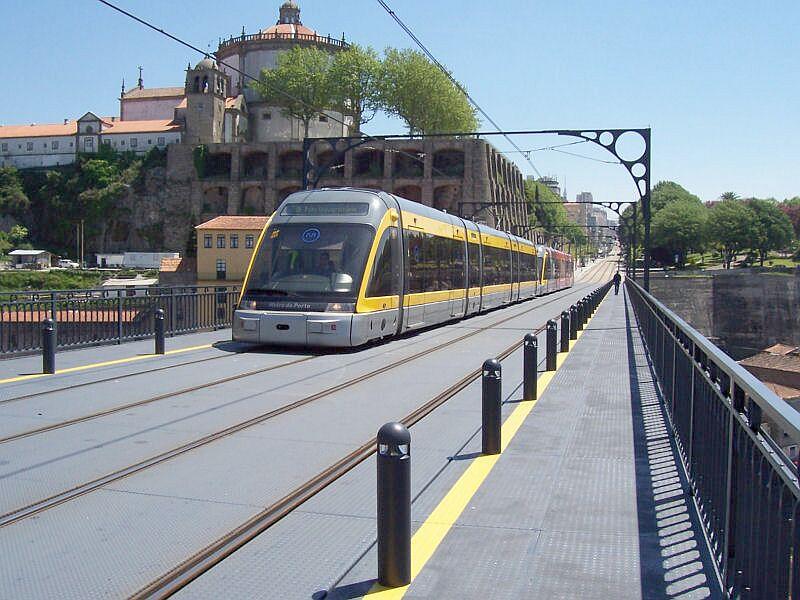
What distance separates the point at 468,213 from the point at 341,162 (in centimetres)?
1721

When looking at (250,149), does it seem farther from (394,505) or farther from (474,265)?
(394,505)

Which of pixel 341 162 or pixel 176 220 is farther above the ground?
pixel 341 162

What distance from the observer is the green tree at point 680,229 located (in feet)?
334

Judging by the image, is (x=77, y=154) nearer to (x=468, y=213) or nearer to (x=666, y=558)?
(x=468, y=213)

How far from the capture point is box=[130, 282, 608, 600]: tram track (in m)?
4.42

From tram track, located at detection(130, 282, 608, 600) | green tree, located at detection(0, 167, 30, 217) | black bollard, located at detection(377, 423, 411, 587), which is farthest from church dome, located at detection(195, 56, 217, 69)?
black bollard, located at detection(377, 423, 411, 587)

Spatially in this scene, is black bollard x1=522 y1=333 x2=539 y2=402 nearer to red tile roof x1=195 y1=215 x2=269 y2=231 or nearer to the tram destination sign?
the tram destination sign

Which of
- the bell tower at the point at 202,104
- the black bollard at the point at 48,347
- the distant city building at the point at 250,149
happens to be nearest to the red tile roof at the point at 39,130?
the distant city building at the point at 250,149

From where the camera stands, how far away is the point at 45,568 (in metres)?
4.68

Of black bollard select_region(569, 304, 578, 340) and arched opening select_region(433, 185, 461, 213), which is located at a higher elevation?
arched opening select_region(433, 185, 461, 213)

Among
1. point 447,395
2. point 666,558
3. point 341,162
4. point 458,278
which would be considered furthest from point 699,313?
point 666,558

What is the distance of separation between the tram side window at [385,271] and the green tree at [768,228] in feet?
301

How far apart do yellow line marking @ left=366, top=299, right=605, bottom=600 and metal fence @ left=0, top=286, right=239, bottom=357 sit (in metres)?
9.41

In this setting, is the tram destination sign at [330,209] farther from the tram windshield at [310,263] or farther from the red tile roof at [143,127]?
the red tile roof at [143,127]
